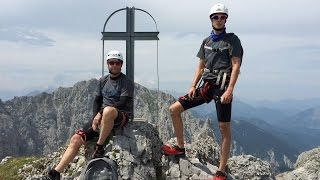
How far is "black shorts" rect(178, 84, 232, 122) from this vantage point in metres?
13.4

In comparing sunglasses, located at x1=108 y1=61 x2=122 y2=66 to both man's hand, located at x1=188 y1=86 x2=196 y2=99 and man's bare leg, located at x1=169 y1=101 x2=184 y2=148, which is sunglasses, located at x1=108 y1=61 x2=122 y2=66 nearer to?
man's bare leg, located at x1=169 y1=101 x2=184 y2=148

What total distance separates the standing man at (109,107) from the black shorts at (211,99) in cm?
206

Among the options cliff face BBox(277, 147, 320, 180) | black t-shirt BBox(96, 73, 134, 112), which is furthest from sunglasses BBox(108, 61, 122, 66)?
cliff face BBox(277, 147, 320, 180)

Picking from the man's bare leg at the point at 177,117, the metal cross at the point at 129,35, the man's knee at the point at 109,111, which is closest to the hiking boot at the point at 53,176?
the man's knee at the point at 109,111

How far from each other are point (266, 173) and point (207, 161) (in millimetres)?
3848

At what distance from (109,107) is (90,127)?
1.41m

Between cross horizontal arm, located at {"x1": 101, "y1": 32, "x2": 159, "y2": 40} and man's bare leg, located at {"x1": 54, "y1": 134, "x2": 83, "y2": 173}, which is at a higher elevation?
cross horizontal arm, located at {"x1": 101, "y1": 32, "x2": 159, "y2": 40}

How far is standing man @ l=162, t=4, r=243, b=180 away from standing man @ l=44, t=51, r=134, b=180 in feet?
5.94

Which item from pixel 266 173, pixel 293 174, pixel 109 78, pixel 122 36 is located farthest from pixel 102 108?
pixel 293 174

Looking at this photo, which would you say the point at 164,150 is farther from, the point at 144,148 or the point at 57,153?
the point at 57,153

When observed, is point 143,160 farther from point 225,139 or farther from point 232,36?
point 232,36

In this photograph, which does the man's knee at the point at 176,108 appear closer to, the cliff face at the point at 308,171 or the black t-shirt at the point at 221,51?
the black t-shirt at the point at 221,51

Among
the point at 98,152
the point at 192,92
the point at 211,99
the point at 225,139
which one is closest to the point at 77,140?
the point at 98,152

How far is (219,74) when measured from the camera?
13.7 m
